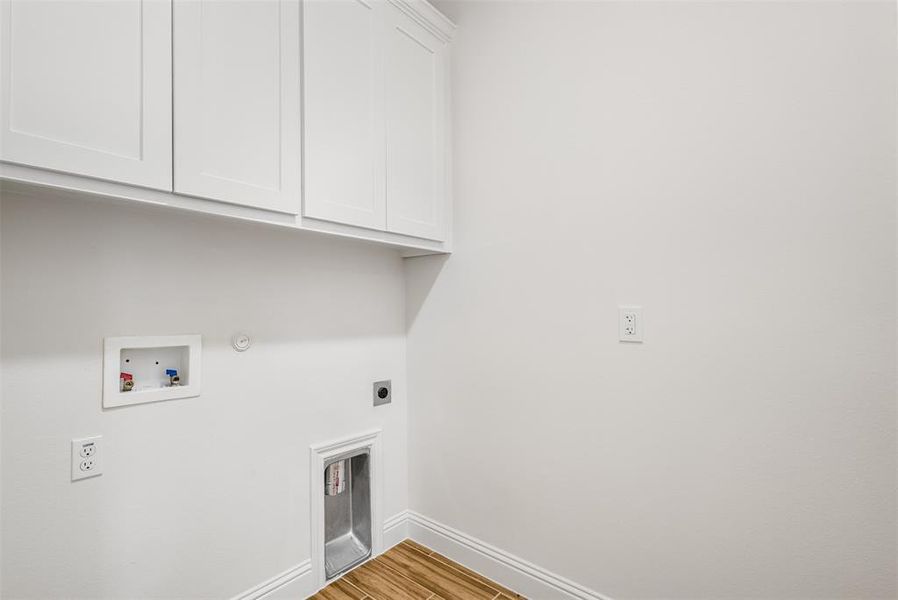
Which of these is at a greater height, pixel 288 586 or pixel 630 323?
pixel 630 323

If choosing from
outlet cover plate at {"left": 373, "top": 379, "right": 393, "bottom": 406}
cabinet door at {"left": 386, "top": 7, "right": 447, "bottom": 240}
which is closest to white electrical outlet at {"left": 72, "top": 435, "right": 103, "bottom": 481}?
outlet cover plate at {"left": 373, "top": 379, "right": 393, "bottom": 406}

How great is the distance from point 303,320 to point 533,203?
3.55 feet

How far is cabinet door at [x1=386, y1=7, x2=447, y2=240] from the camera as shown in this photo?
170 cm

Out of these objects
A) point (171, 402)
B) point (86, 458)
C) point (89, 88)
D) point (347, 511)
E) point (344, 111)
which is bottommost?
point (347, 511)

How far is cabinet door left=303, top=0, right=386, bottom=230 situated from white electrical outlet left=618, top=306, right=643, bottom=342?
0.97 m

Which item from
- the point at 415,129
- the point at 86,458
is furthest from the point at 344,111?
the point at 86,458

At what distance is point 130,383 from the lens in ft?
4.29

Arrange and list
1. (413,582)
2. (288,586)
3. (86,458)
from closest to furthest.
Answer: (86,458)
(288,586)
(413,582)

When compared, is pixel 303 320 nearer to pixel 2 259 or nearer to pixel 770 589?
pixel 2 259

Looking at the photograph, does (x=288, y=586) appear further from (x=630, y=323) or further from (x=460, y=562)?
(x=630, y=323)

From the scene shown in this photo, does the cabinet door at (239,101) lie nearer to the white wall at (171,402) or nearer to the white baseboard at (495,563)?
the white wall at (171,402)

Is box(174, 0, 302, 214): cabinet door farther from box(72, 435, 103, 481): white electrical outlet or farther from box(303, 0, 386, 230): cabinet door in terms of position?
box(72, 435, 103, 481): white electrical outlet

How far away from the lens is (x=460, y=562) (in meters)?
1.93

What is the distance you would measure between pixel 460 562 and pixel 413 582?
0.25 m
